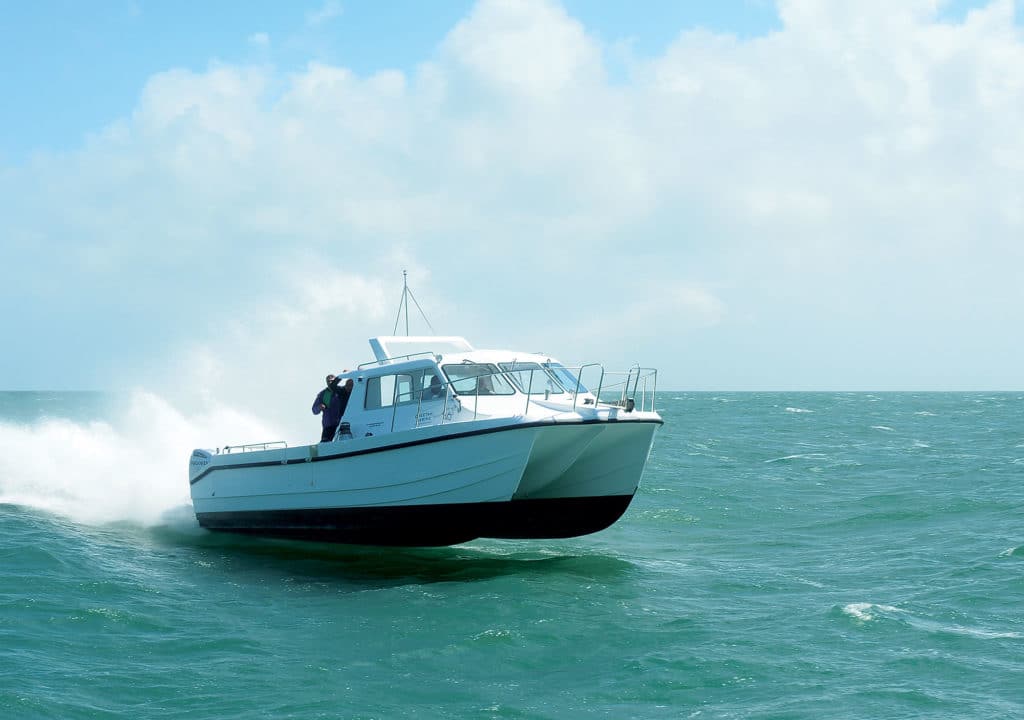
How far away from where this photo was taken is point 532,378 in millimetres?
14211

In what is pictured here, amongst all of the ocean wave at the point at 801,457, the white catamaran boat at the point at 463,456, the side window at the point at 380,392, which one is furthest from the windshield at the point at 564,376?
the ocean wave at the point at 801,457

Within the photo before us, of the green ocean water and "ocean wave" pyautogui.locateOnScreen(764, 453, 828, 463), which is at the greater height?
"ocean wave" pyautogui.locateOnScreen(764, 453, 828, 463)

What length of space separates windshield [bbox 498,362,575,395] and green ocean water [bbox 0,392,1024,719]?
8.35 feet

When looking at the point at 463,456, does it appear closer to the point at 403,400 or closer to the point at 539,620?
the point at 403,400

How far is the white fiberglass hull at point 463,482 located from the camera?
1258 centimetres

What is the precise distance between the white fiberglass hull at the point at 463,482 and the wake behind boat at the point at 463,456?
0.02m

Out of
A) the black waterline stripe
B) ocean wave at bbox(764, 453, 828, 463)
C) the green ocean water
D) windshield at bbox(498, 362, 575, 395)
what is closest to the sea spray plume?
the green ocean water

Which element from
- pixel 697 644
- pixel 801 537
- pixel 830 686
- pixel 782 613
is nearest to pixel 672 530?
pixel 801 537

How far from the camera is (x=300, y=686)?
853 centimetres

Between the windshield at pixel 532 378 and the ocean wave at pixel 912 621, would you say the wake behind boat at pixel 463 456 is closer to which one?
the windshield at pixel 532 378

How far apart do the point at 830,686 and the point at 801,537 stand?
28.6ft

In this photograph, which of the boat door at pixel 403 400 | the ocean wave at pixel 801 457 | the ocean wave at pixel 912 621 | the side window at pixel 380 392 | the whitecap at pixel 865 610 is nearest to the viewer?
the ocean wave at pixel 912 621

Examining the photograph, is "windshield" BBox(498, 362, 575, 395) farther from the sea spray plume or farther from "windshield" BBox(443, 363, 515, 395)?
the sea spray plume

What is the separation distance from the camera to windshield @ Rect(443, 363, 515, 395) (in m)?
13.8
